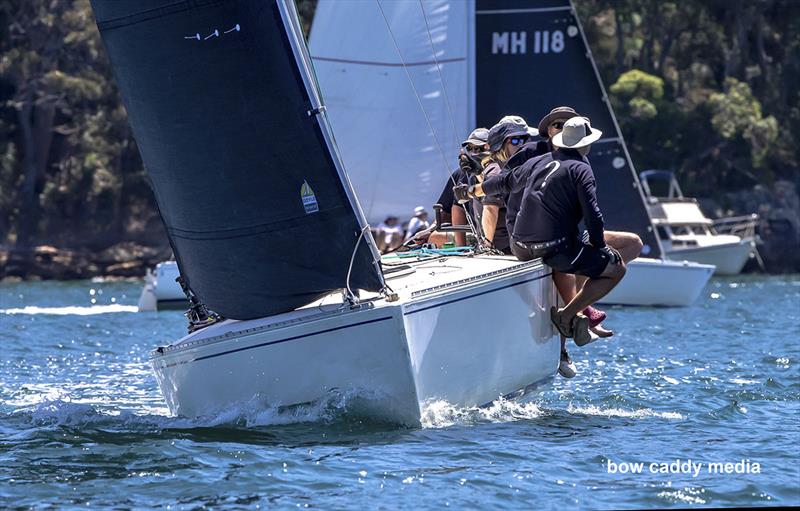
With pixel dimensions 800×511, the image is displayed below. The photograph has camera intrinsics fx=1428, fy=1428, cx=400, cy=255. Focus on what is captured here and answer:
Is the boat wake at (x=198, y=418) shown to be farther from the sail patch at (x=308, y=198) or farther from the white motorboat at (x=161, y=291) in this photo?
the white motorboat at (x=161, y=291)

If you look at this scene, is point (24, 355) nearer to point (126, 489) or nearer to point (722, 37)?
point (126, 489)

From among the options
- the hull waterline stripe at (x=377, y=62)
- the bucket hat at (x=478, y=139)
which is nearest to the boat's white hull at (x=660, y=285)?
the hull waterline stripe at (x=377, y=62)

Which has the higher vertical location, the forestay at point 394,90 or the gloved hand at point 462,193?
the forestay at point 394,90

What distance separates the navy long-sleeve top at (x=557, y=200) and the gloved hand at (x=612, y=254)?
6 centimetres

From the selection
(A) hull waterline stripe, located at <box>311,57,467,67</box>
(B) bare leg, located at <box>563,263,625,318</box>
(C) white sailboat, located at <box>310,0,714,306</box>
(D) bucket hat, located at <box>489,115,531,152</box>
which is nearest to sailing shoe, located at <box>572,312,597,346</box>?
(B) bare leg, located at <box>563,263,625,318</box>

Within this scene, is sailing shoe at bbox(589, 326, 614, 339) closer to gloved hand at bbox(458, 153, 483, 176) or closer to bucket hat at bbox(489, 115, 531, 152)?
bucket hat at bbox(489, 115, 531, 152)

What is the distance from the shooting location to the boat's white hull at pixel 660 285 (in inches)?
880

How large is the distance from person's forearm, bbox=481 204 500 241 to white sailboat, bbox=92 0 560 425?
5.12 feet

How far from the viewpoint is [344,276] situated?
880 cm

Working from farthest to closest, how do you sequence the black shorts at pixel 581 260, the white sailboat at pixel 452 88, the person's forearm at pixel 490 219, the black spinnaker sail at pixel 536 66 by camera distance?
the black spinnaker sail at pixel 536 66
the white sailboat at pixel 452 88
the person's forearm at pixel 490 219
the black shorts at pixel 581 260

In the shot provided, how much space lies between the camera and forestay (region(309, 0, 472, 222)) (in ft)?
66.4

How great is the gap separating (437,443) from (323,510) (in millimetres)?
1611

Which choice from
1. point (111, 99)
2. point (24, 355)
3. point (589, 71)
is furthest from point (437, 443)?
point (111, 99)

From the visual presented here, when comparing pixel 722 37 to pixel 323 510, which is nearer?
pixel 323 510
